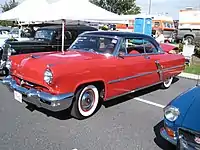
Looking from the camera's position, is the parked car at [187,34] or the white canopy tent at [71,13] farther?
the parked car at [187,34]

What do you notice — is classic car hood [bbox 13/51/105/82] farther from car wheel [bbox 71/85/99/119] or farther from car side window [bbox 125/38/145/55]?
car side window [bbox 125/38/145/55]

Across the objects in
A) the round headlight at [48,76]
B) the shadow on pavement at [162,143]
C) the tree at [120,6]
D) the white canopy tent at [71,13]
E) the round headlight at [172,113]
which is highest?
the tree at [120,6]

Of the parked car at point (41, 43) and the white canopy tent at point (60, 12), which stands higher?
the white canopy tent at point (60, 12)

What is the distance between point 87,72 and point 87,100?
0.60 m

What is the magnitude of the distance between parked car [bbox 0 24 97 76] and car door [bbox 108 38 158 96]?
391cm

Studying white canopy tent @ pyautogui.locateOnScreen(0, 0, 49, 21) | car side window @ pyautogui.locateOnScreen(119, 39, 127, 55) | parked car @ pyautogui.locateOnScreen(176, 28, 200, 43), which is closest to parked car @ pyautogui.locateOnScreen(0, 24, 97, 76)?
white canopy tent @ pyautogui.locateOnScreen(0, 0, 49, 21)

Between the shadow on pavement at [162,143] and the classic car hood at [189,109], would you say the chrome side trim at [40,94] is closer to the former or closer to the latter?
the shadow on pavement at [162,143]

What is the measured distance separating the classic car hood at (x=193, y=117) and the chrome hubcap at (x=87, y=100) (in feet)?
6.58

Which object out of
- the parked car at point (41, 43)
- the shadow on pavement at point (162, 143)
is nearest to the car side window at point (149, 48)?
the shadow on pavement at point (162, 143)

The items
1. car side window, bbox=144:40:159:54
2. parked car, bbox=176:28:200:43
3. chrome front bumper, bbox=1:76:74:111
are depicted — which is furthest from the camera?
parked car, bbox=176:28:200:43

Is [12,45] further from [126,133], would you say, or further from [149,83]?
[126,133]

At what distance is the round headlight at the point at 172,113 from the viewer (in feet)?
10.2

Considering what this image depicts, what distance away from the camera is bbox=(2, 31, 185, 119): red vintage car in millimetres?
4070

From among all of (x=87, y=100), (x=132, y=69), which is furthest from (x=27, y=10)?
(x=87, y=100)
